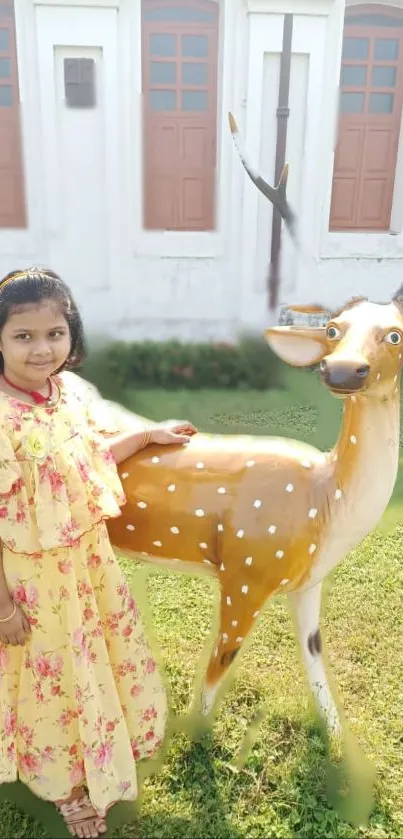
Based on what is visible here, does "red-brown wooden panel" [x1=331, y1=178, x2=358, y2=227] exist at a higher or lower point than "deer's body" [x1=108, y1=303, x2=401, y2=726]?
higher

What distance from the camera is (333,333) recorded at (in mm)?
1649

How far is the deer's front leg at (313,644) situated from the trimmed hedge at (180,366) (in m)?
4.13

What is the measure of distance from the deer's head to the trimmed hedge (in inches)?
172

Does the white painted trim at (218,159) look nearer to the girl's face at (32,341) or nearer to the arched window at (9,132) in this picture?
the arched window at (9,132)

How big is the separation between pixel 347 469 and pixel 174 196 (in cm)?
521

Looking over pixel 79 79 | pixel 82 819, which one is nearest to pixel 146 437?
pixel 82 819

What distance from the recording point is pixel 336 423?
16.7 ft

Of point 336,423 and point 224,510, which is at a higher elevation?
point 224,510

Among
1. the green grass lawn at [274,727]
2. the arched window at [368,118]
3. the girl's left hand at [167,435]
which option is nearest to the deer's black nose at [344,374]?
the girl's left hand at [167,435]

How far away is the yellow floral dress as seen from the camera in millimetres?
1493

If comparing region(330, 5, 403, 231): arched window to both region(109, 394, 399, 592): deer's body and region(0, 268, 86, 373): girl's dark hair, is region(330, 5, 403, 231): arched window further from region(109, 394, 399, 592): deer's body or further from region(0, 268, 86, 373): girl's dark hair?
region(0, 268, 86, 373): girl's dark hair

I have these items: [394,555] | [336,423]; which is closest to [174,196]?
[336,423]

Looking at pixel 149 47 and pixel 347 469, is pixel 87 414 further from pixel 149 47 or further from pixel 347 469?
pixel 149 47

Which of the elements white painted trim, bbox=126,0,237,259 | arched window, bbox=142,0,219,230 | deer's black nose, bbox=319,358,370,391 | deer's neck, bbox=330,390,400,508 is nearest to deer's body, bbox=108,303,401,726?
deer's neck, bbox=330,390,400,508
